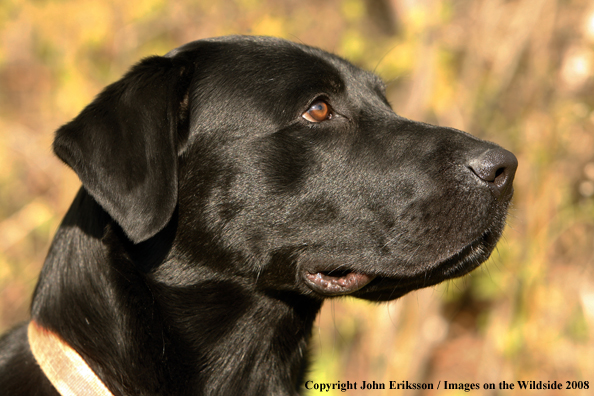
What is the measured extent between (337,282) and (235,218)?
0.51m

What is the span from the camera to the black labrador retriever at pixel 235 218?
2.27 meters

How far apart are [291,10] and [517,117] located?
3145mm

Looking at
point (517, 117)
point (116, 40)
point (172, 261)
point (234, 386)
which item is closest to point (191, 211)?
point (172, 261)

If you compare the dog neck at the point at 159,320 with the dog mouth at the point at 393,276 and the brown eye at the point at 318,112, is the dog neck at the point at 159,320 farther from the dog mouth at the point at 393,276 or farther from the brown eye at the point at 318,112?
the brown eye at the point at 318,112

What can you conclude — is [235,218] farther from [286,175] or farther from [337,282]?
[337,282]

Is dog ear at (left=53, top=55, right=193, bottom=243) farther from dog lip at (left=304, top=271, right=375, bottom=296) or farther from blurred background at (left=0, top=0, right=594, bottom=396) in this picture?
blurred background at (left=0, top=0, right=594, bottom=396)

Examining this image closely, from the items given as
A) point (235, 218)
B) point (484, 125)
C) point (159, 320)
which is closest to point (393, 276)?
point (235, 218)

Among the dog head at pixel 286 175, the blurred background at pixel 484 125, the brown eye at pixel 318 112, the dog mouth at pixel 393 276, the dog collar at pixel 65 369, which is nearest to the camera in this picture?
the dog collar at pixel 65 369

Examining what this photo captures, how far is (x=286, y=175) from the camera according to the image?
247 cm

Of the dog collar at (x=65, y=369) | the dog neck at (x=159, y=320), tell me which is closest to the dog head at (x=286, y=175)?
the dog neck at (x=159, y=320)

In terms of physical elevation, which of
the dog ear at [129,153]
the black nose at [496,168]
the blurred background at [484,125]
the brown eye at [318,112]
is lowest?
the blurred background at [484,125]

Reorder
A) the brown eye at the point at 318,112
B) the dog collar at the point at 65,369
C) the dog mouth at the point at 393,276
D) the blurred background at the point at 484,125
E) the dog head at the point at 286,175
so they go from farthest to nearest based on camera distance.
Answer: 1. the blurred background at the point at 484,125
2. the brown eye at the point at 318,112
3. the dog mouth at the point at 393,276
4. the dog head at the point at 286,175
5. the dog collar at the point at 65,369

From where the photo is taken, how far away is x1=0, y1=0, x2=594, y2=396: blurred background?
4.21m

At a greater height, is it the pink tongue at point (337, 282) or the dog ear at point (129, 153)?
the dog ear at point (129, 153)
